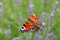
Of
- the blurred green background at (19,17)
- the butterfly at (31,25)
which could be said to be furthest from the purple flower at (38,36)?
the butterfly at (31,25)

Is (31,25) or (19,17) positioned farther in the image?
(19,17)

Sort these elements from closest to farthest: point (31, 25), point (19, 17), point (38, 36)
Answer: point (31, 25) < point (38, 36) < point (19, 17)

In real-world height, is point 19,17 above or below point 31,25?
above

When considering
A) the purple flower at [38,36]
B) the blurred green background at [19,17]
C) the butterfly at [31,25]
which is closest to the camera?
the butterfly at [31,25]

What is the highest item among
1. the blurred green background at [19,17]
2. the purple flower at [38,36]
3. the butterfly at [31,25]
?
the blurred green background at [19,17]

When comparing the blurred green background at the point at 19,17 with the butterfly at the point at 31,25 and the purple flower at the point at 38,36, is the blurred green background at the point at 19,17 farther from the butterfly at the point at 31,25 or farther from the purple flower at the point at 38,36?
the butterfly at the point at 31,25

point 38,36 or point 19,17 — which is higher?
point 19,17

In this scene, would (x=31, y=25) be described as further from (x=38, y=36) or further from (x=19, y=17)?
(x=19, y=17)

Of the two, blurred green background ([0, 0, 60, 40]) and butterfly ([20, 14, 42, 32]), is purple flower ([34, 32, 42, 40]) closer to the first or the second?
blurred green background ([0, 0, 60, 40])

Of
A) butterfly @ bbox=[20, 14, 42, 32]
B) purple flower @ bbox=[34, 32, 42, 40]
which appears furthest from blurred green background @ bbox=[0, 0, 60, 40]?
butterfly @ bbox=[20, 14, 42, 32]

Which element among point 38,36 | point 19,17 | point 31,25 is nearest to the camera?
point 31,25

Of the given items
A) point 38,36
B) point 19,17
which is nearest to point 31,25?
point 38,36
